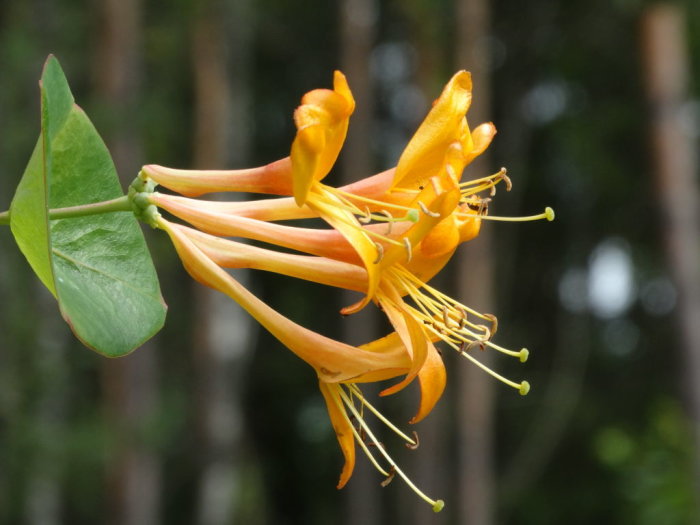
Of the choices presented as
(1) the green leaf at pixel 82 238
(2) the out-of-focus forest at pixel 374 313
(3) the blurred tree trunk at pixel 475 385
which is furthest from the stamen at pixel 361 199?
(3) the blurred tree trunk at pixel 475 385

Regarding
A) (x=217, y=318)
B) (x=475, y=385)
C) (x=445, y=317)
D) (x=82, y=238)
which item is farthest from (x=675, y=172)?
(x=82, y=238)

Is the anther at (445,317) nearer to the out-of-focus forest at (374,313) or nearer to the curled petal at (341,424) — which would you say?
the curled petal at (341,424)

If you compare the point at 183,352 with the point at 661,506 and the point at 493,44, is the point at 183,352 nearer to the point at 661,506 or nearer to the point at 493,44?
the point at 493,44

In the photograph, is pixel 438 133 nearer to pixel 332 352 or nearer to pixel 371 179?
pixel 371 179

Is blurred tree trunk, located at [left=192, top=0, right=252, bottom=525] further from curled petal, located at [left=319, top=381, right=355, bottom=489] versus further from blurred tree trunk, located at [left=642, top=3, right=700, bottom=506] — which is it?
curled petal, located at [left=319, top=381, right=355, bottom=489]

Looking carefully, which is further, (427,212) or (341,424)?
(341,424)

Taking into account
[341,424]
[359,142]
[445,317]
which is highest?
[359,142]

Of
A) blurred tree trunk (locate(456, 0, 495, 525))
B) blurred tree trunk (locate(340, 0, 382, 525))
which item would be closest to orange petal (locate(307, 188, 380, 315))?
blurred tree trunk (locate(456, 0, 495, 525))
